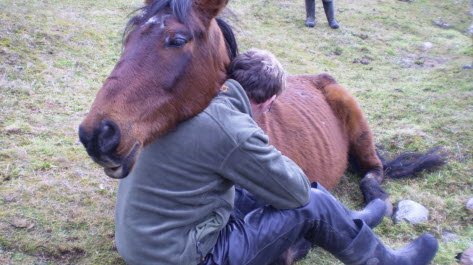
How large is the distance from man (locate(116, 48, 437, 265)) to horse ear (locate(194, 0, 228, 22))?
A: 36cm

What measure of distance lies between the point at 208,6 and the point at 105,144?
911mm

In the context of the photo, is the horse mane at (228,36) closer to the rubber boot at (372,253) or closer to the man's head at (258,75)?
the man's head at (258,75)

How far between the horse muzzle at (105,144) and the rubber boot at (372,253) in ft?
4.82

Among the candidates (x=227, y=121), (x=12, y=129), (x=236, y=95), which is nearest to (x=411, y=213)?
(x=236, y=95)

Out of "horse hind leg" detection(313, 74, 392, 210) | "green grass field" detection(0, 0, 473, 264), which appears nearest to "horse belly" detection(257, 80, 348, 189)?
"horse hind leg" detection(313, 74, 392, 210)

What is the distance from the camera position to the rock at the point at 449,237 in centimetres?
404

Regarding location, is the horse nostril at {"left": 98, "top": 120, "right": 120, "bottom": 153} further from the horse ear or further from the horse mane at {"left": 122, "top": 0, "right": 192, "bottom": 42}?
the horse ear

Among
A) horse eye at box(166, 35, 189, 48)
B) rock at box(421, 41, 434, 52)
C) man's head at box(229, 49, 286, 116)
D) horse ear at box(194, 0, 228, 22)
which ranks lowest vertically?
rock at box(421, 41, 434, 52)

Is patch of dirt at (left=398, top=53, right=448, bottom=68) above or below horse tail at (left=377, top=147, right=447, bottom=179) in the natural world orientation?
below

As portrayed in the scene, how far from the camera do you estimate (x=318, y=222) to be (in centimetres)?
290

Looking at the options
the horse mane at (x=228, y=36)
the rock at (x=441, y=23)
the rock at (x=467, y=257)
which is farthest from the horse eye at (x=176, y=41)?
the rock at (x=441, y=23)

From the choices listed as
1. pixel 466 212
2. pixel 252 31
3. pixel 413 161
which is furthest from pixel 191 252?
pixel 252 31

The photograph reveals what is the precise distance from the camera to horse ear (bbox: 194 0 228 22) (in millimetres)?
2562

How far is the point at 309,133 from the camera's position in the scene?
4.50m
